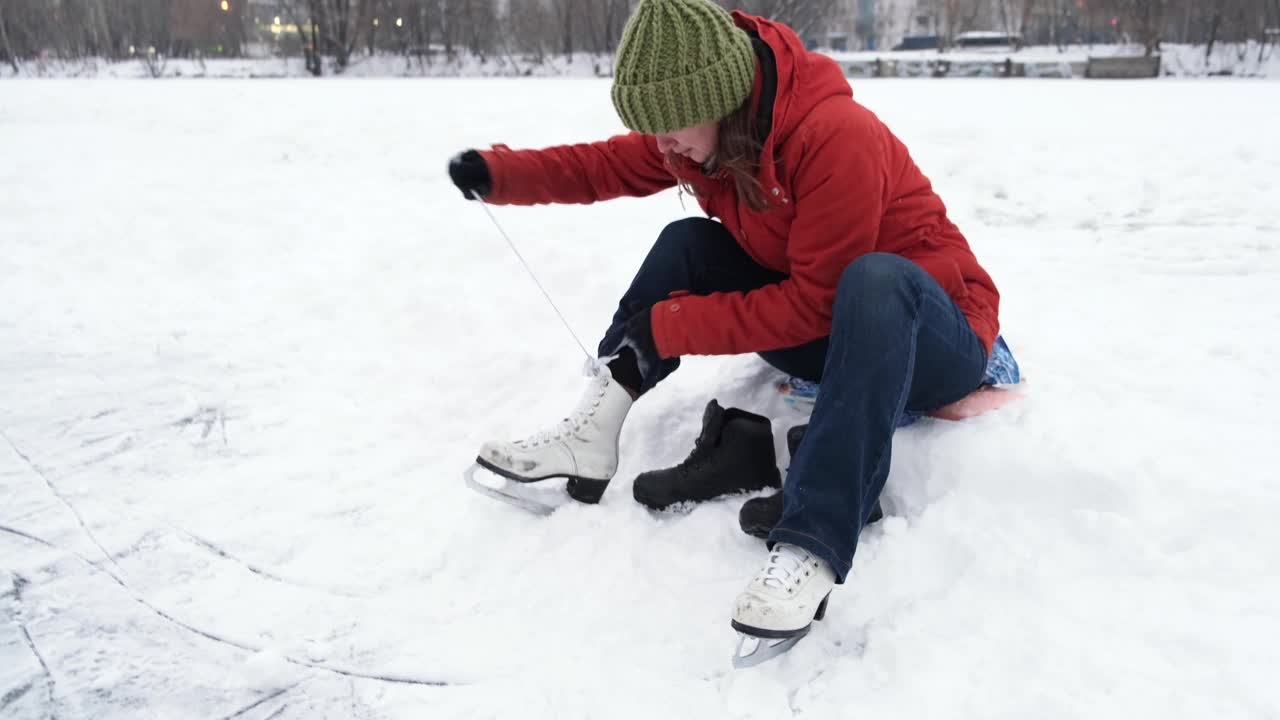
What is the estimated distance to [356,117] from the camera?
7.31 metres

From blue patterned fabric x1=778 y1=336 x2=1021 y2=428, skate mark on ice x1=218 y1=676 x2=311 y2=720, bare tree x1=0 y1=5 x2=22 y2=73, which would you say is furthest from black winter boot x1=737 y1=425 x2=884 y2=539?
bare tree x1=0 y1=5 x2=22 y2=73

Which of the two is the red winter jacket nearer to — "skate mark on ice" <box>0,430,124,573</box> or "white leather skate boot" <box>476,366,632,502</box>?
"white leather skate boot" <box>476,366,632,502</box>

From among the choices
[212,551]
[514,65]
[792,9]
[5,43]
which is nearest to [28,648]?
[212,551]

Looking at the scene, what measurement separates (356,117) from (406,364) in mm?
5132

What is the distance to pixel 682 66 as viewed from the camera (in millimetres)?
1574

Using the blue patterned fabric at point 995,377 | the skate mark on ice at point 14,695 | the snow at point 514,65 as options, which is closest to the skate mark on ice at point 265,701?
the skate mark on ice at point 14,695

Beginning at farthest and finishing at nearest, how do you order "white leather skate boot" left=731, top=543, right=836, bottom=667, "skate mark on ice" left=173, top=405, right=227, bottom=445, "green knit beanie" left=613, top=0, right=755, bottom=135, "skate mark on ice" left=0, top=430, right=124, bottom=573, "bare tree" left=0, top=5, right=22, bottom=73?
1. "bare tree" left=0, top=5, right=22, bottom=73
2. "skate mark on ice" left=173, top=405, right=227, bottom=445
3. "skate mark on ice" left=0, top=430, right=124, bottom=573
4. "green knit beanie" left=613, top=0, right=755, bottom=135
5. "white leather skate boot" left=731, top=543, right=836, bottom=667

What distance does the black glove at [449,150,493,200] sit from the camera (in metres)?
2.07

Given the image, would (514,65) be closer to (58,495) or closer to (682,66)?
(58,495)

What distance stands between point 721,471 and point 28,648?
A: 1528 millimetres

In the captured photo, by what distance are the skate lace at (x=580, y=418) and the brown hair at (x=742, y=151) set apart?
58 centimetres

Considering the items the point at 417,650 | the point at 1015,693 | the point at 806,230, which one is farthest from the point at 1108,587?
the point at 417,650

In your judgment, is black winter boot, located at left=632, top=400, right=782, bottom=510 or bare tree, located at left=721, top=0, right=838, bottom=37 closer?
black winter boot, located at left=632, top=400, right=782, bottom=510

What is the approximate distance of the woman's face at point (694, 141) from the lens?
1.66m
